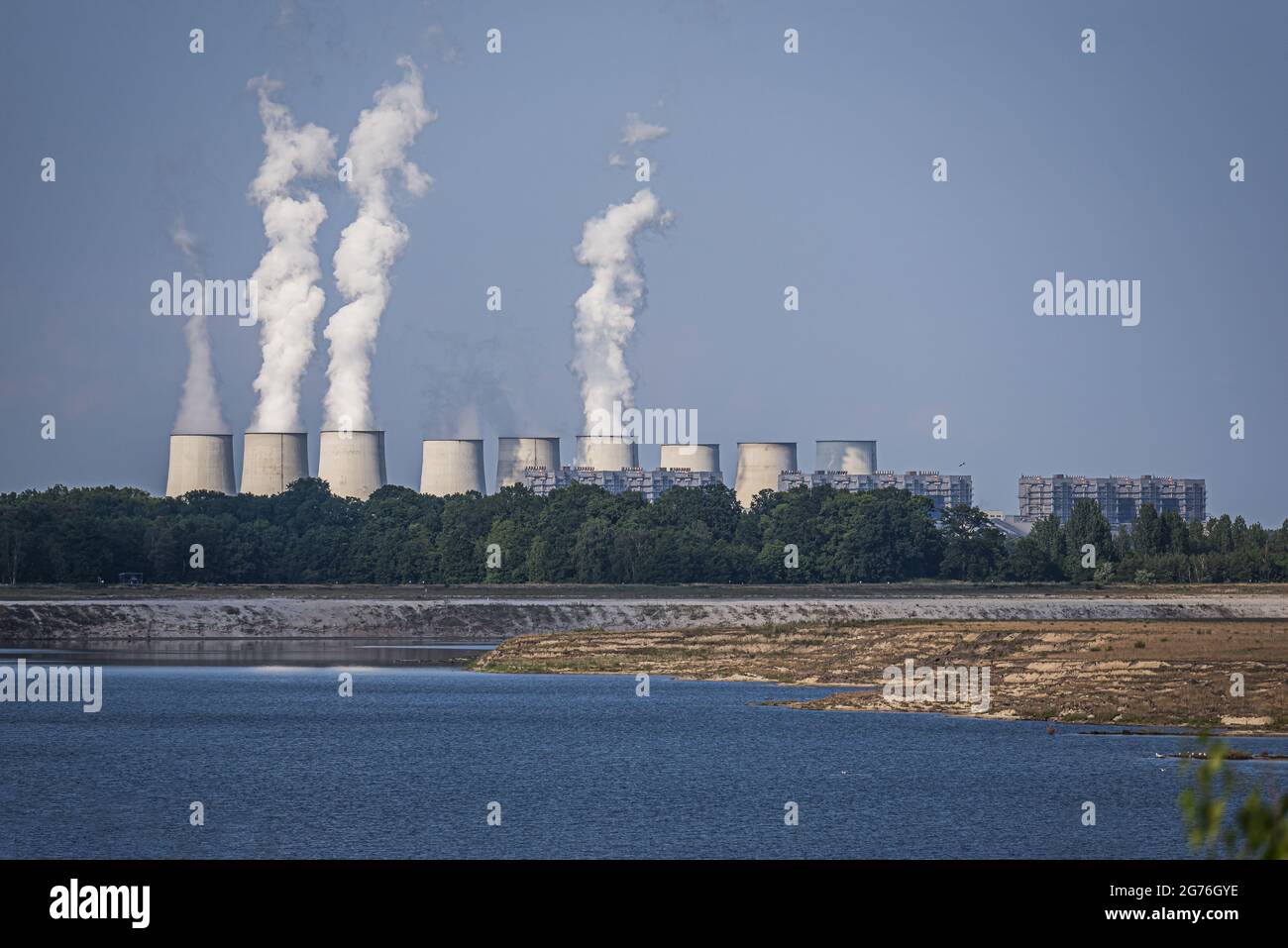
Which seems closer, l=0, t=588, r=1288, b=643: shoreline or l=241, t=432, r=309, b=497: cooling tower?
l=0, t=588, r=1288, b=643: shoreline

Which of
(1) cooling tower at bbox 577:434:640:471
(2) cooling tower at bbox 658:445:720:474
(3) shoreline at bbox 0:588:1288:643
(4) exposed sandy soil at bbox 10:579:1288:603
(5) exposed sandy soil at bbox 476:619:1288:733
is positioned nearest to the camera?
(5) exposed sandy soil at bbox 476:619:1288:733

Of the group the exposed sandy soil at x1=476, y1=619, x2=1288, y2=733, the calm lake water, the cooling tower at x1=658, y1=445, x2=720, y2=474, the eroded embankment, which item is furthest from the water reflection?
the cooling tower at x1=658, y1=445, x2=720, y2=474

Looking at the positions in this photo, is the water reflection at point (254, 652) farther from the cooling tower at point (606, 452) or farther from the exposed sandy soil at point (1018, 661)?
the cooling tower at point (606, 452)

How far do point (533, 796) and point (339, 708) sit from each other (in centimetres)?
2379

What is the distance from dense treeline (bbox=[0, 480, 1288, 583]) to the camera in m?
150

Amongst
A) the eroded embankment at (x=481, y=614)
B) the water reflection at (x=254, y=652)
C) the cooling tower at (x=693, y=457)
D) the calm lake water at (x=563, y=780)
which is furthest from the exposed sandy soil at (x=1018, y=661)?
the cooling tower at (x=693, y=457)

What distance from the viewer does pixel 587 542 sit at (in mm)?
159375

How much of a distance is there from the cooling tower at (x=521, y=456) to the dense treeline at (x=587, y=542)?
7.58 feet

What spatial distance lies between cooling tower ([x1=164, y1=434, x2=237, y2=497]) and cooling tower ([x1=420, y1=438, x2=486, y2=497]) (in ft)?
55.6

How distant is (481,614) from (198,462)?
45.0m

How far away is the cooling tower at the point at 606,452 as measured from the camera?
16650cm

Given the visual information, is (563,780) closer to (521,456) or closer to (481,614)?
(481,614)

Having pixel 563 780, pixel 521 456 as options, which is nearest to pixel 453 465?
pixel 521 456

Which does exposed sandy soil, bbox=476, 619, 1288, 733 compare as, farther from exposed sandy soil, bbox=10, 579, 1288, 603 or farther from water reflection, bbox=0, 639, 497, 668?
exposed sandy soil, bbox=10, 579, 1288, 603
